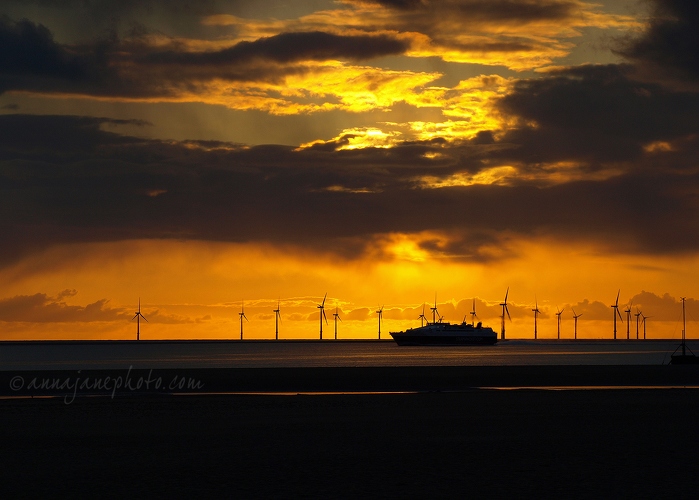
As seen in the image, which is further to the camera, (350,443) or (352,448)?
(350,443)

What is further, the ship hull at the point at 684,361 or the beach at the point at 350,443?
the ship hull at the point at 684,361

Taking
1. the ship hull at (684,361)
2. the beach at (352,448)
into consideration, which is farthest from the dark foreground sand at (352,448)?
the ship hull at (684,361)

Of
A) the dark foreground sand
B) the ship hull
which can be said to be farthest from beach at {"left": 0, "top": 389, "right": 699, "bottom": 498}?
the ship hull

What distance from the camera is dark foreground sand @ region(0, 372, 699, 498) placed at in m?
24.3

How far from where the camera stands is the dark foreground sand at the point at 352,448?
2430cm

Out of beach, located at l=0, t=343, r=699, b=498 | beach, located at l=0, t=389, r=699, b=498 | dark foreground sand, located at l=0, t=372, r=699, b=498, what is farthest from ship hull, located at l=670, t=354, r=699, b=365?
beach, located at l=0, t=389, r=699, b=498

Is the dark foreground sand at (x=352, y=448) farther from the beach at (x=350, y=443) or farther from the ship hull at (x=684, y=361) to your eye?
the ship hull at (x=684, y=361)

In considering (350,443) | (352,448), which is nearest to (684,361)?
(350,443)

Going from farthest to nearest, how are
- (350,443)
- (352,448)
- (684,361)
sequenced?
(684,361) → (350,443) → (352,448)

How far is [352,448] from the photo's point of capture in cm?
3209

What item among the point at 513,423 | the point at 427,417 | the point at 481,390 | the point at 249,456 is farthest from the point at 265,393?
the point at 249,456

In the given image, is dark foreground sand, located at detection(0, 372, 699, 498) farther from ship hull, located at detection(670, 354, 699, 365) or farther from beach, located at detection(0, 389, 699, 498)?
ship hull, located at detection(670, 354, 699, 365)

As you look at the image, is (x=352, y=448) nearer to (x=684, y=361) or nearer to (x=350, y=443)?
(x=350, y=443)

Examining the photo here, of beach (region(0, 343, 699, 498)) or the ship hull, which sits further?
the ship hull
